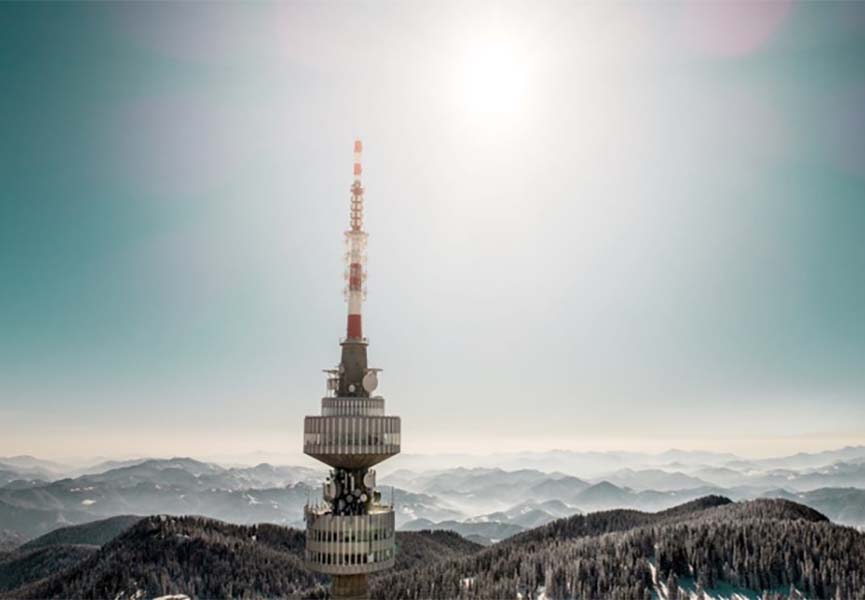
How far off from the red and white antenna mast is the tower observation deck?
45.3 inches

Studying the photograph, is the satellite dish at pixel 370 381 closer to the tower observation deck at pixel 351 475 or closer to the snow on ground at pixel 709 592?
the tower observation deck at pixel 351 475

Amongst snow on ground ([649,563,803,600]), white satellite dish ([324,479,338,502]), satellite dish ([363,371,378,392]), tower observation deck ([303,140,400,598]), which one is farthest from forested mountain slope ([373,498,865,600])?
satellite dish ([363,371,378,392])

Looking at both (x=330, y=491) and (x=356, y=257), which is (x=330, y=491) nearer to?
(x=330, y=491)

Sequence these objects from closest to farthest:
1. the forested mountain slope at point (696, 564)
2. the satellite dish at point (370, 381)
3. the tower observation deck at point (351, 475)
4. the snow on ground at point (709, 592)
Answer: the tower observation deck at point (351, 475), the satellite dish at point (370, 381), the snow on ground at point (709, 592), the forested mountain slope at point (696, 564)

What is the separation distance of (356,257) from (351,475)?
41068mm

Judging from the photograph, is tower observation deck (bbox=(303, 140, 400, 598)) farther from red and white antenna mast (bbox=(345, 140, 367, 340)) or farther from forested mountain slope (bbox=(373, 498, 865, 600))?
forested mountain slope (bbox=(373, 498, 865, 600))

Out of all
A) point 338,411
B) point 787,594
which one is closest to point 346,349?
point 338,411

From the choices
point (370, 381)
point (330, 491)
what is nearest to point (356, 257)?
point (370, 381)

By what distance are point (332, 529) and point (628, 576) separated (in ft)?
250

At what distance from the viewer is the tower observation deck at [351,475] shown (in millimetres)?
102000

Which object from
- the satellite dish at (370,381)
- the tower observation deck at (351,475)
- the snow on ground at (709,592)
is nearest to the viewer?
the tower observation deck at (351,475)

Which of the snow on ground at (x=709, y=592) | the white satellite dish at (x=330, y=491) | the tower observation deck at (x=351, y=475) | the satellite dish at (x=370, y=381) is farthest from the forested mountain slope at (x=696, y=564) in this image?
the satellite dish at (x=370, y=381)

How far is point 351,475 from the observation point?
348ft

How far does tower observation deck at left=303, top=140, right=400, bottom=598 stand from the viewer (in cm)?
10200
